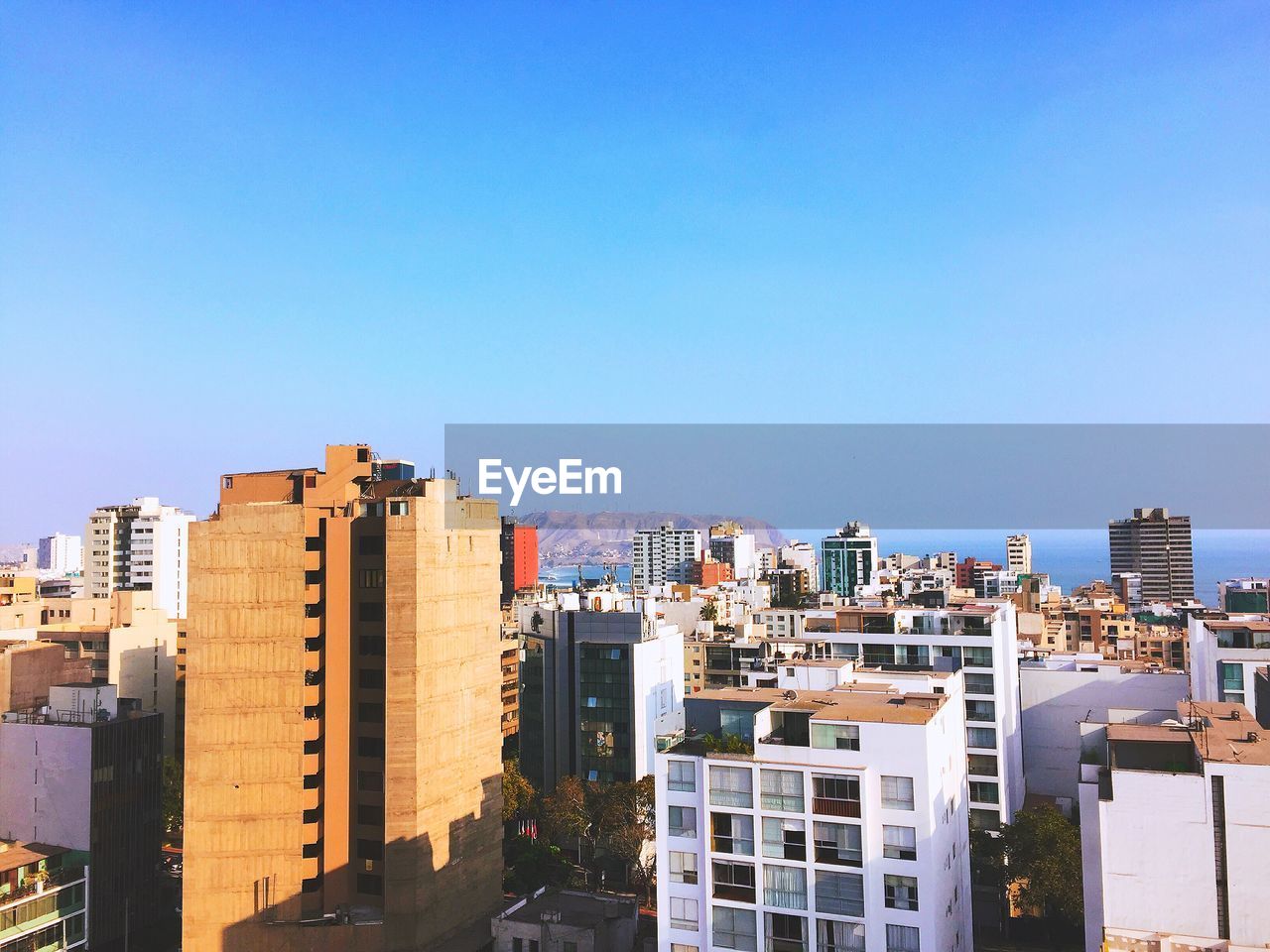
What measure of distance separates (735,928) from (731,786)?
283cm

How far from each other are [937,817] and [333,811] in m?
16.4

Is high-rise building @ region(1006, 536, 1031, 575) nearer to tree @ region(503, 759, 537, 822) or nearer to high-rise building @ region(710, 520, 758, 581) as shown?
high-rise building @ region(710, 520, 758, 581)

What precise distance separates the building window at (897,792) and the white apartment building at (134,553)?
79057 mm

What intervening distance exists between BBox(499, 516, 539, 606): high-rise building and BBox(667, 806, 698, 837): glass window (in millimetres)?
94148

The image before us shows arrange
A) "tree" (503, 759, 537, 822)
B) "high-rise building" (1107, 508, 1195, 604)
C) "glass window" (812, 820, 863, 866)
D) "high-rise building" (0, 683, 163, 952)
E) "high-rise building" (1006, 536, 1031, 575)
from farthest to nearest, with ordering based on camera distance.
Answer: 1. "high-rise building" (1006, 536, 1031, 575)
2. "high-rise building" (1107, 508, 1195, 604)
3. "tree" (503, 759, 537, 822)
4. "high-rise building" (0, 683, 163, 952)
5. "glass window" (812, 820, 863, 866)

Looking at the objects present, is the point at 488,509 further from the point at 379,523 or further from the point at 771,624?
the point at 771,624

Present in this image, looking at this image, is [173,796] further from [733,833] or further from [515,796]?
[733,833]

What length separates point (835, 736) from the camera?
64.6ft

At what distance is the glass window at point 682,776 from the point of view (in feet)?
66.6

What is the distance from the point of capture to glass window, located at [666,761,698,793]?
20312mm

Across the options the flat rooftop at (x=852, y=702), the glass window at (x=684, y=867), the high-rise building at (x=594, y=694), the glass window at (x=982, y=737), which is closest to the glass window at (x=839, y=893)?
the glass window at (x=684, y=867)

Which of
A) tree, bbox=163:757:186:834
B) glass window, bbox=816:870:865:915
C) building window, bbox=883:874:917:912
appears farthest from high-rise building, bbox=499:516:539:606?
building window, bbox=883:874:917:912

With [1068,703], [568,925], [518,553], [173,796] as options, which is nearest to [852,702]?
[568,925]

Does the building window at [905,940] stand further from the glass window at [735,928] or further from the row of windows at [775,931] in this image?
the glass window at [735,928]
